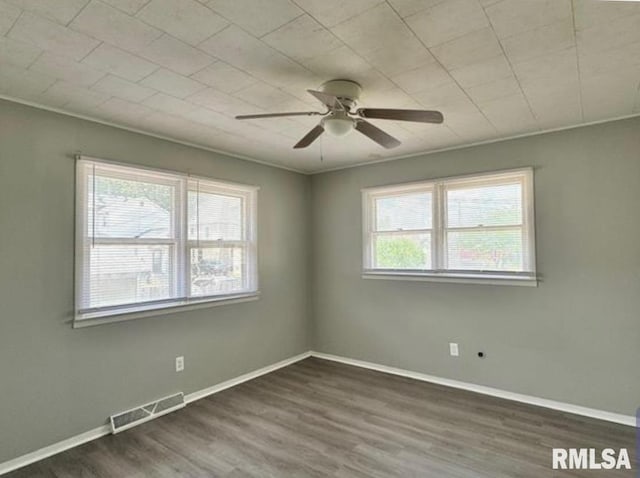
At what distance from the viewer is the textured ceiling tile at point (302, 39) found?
171cm

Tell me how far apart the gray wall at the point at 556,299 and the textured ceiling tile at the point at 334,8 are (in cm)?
250

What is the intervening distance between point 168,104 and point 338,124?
1.28 m

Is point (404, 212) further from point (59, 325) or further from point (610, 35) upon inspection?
point (59, 325)

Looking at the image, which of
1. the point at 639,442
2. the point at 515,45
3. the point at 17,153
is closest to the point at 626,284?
the point at 639,442

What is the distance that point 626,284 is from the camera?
295 centimetres

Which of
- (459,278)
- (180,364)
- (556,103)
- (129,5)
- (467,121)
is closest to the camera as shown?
(129,5)

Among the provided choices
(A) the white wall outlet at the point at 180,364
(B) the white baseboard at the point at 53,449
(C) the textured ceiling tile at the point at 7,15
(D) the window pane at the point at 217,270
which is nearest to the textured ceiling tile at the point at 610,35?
(C) the textured ceiling tile at the point at 7,15

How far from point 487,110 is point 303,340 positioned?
3448 millimetres

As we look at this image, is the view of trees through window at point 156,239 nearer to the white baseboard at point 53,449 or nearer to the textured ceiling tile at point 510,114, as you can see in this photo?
the white baseboard at point 53,449

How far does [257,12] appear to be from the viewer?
5.29 ft

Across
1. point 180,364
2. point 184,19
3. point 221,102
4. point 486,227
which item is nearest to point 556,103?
point 486,227

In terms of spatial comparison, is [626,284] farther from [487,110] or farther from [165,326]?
[165,326]

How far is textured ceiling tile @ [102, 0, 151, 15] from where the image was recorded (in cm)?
153

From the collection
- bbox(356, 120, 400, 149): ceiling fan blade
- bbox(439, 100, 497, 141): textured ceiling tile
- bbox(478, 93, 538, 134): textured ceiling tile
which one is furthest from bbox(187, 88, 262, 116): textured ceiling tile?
bbox(478, 93, 538, 134): textured ceiling tile
